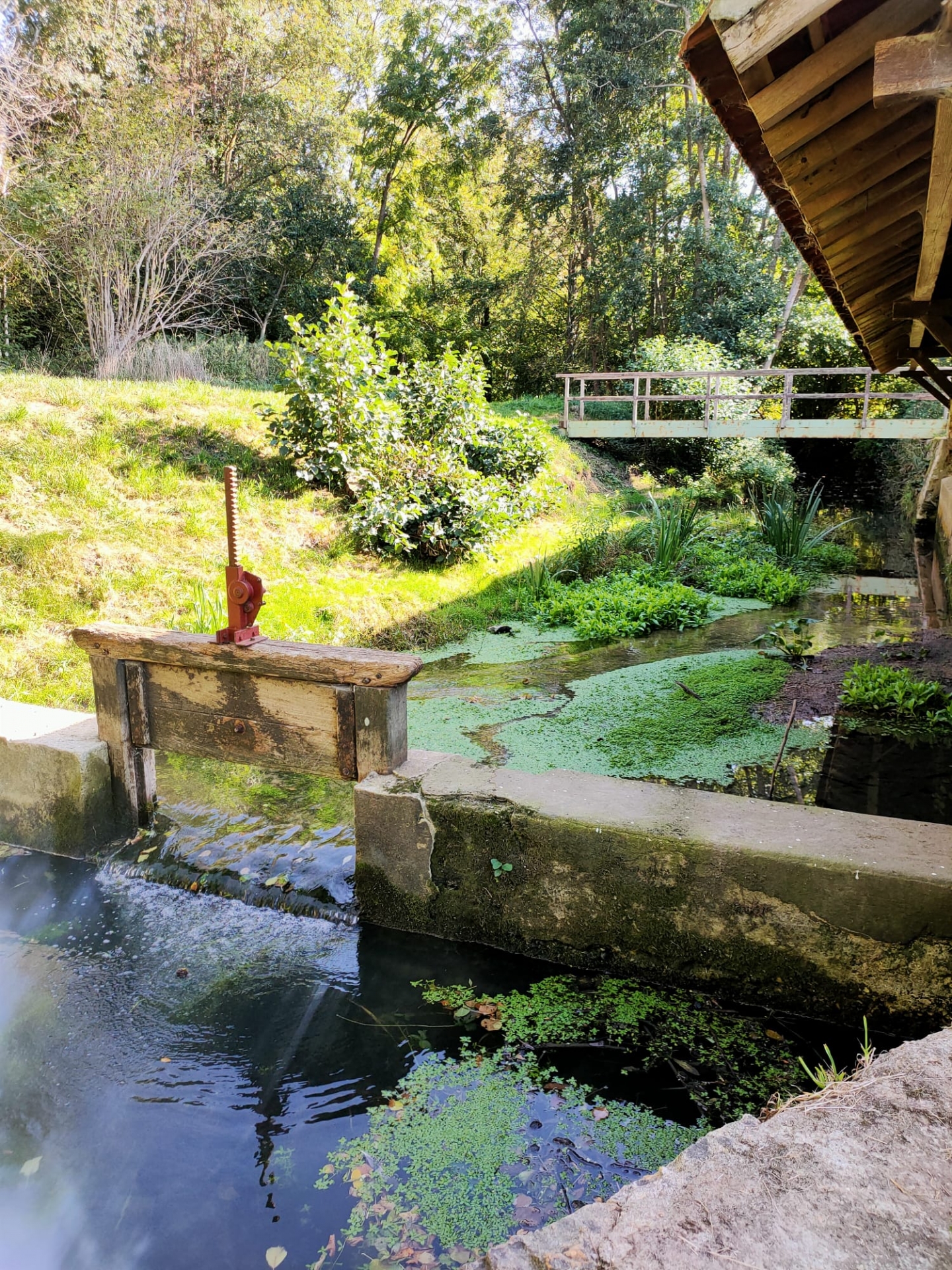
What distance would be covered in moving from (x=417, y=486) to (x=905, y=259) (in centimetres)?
493

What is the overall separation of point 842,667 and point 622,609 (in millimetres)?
2270

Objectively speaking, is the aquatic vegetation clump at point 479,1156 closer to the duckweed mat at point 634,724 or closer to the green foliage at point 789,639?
the duckweed mat at point 634,724

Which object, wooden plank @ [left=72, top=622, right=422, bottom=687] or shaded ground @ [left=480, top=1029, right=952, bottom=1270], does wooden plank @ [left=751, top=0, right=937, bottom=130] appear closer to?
wooden plank @ [left=72, top=622, right=422, bottom=687]

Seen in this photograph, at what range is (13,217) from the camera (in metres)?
11.7

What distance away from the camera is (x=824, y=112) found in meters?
2.44

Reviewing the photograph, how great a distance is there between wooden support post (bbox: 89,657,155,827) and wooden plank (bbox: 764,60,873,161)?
326cm

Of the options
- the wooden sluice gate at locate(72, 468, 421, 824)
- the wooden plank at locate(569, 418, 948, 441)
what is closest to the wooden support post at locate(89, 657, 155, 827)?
the wooden sluice gate at locate(72, 468, 421, 824)

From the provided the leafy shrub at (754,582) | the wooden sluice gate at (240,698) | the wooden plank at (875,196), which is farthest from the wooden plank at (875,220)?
the leafy shrub at (754,582)

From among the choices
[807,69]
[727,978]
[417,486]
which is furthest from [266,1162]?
→ [417,486]

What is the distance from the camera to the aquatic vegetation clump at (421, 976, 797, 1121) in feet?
7.76

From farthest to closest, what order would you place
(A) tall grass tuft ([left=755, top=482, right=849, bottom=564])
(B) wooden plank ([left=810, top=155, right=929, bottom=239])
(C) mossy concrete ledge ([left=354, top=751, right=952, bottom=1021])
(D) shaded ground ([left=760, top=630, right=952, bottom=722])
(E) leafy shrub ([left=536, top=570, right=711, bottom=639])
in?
(A) tall grass tuft ([left=755, top=482, right=849, bottom=564]), (E) leafy shrub ([left=536, top=570, right=711, bottom=639]), (D) shaded ground ([left=760, top=630, right=952, bottom=722]), (B) wooden plank ([left=810, top=155, right=929, bottom=239]), (C) mossy concrete ledge ([left=354, top=751, right=952, bottom=1021])

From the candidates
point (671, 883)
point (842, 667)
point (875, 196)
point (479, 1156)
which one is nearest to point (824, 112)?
point (875, 196)

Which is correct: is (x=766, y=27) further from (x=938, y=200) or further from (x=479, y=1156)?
(x=479, y=1156)

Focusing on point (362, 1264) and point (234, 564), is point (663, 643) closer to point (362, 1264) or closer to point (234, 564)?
point (234, 564)
